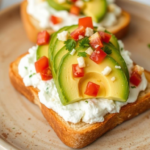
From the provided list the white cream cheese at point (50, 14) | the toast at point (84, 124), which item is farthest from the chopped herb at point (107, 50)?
the white cream cheese at point (50, 14)

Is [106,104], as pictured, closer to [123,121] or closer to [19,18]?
[123,121]

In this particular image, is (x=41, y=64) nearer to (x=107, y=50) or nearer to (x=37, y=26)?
(x=107, y=50)

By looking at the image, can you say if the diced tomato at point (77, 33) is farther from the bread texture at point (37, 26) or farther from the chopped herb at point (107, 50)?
the bread texture at point (37, 26)

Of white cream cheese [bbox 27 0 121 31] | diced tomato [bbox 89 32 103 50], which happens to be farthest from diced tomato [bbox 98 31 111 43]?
white cream cheese [bbox 27 0 121 31]

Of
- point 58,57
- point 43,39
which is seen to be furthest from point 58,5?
point 58,57

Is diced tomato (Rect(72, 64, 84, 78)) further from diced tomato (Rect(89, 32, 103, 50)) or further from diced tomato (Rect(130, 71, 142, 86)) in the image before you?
diced tomato (Rect(130, 71, 142, 86))

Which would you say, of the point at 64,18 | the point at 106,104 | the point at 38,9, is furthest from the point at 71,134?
the point at 38,9

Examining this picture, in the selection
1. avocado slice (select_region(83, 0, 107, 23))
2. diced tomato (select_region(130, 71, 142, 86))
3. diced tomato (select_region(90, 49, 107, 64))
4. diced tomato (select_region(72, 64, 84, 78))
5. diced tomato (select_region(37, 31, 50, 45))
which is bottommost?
diced tomato (select_region(130, 71, 142, 86))
